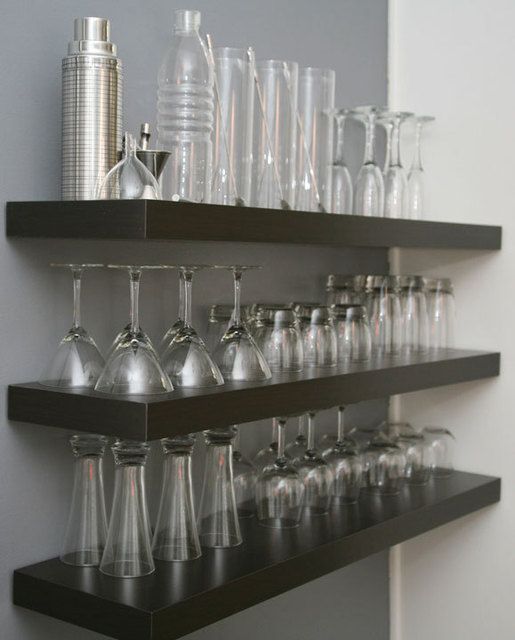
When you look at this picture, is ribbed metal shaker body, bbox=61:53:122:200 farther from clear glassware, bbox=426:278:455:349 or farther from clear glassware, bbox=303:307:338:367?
clear glassware, bbox=426:278:455:349

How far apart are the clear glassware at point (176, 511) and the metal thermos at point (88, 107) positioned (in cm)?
47

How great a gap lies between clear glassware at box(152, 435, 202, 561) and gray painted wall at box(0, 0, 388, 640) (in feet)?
0.51

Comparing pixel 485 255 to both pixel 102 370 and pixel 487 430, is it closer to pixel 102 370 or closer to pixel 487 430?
pixel 487 430

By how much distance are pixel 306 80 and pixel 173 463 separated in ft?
2.90

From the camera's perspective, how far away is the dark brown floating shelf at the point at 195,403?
150cm

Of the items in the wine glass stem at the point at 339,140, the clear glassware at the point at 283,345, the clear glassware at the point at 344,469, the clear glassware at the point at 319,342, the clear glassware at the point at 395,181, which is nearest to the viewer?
the clear glassware at the point at 283,345

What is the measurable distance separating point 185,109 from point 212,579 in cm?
80

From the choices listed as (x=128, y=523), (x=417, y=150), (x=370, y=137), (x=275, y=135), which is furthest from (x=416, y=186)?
(x=128, y=523)

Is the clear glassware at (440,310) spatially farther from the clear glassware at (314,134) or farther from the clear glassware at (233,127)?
the clear glassware at (233,127)

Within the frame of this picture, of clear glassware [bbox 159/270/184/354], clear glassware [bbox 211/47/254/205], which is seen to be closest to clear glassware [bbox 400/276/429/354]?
clear glassware [bbox 211/47/254/205]

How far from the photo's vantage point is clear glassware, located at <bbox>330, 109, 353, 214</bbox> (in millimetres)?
2264

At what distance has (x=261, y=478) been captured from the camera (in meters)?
1.99

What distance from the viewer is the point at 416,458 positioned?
243 cm

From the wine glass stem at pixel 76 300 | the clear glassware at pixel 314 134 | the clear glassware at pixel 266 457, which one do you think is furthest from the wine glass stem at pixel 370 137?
the wine glass stem at pixel 76 300
